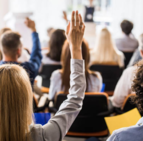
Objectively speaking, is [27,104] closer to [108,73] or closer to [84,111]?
[84,111]

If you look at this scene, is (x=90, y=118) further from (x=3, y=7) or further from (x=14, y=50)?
(x=3, y=7)

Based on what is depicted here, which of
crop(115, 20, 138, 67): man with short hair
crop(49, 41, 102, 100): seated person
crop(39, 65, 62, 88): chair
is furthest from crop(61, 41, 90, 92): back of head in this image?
crop(115, 20, 138, 67): man with short hair

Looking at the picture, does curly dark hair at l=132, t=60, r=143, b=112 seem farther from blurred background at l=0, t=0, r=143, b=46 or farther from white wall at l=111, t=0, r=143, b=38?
white wall at l=111, t=0, r=143, b=38

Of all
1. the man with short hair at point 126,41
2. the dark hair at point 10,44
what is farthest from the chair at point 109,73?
the man with short hair at point 126,41

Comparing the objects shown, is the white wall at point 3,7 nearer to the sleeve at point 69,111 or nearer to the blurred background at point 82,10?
the blurred background at point 82,10

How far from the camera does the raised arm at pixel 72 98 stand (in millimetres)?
925

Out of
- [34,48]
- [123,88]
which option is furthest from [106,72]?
[34,48]

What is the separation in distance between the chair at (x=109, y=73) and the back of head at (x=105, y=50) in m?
0.44

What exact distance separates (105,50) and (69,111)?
106 inches

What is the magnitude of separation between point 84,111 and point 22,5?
6.22 meters

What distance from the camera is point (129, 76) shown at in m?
2.06

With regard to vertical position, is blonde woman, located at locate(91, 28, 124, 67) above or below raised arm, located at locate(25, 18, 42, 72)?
below

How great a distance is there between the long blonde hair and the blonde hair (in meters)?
2.60

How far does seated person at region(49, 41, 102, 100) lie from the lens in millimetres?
2121
